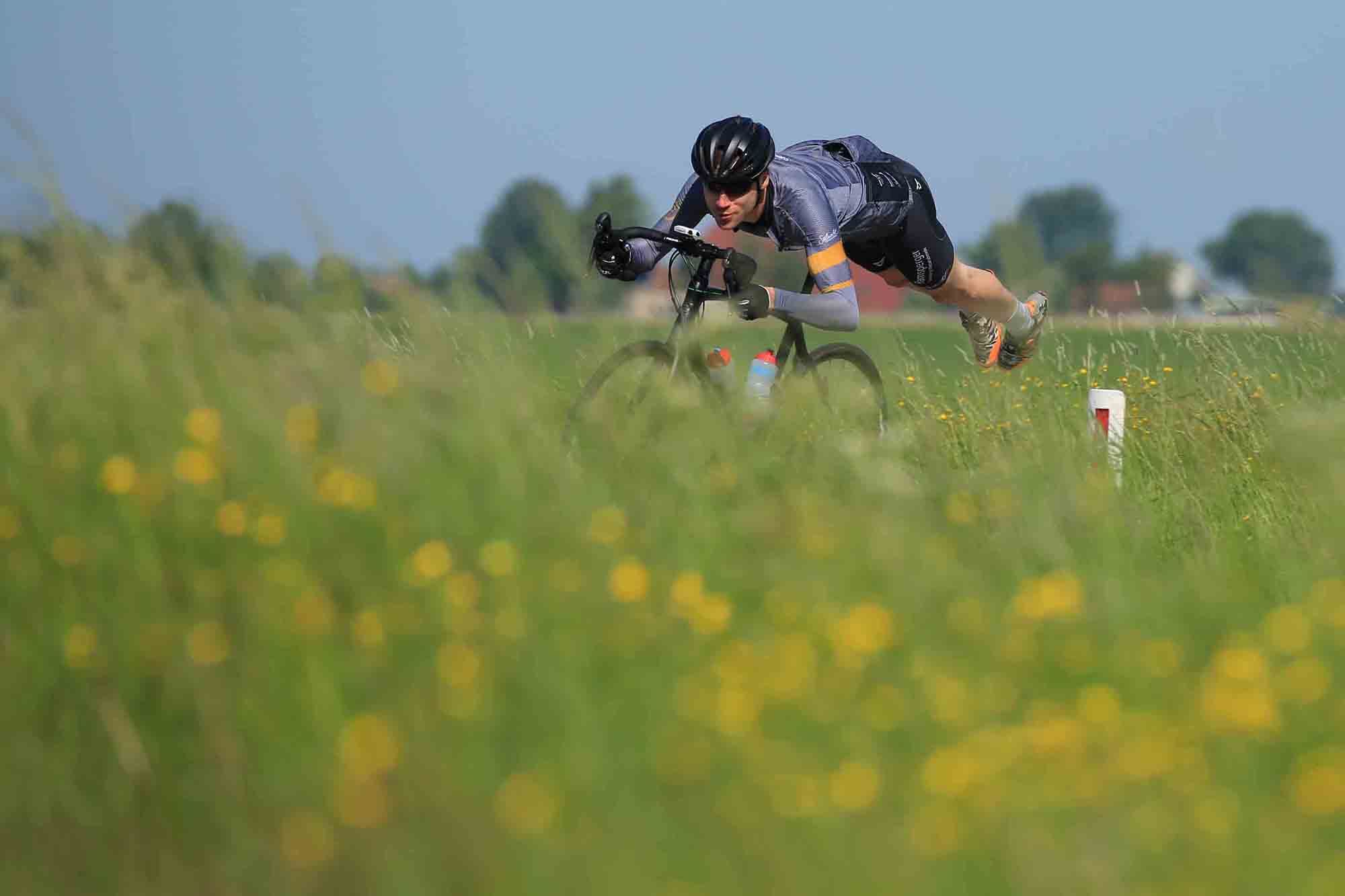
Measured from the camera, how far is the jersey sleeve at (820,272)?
646cm

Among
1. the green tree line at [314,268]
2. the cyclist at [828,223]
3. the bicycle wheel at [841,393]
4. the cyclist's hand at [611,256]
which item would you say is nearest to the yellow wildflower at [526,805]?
the green tree line at [314,268]

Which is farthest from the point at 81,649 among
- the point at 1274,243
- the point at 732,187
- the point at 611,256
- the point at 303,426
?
the point at 1274,243

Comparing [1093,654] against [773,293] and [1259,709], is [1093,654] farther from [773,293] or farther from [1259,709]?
[773,293]

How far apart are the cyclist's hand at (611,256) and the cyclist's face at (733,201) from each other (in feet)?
1.34

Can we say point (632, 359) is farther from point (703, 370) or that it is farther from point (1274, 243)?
point (1274, 243)

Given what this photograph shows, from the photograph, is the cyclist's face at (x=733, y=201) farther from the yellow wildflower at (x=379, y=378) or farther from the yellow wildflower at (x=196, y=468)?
the yellow wildflower at (x=196, y=468)

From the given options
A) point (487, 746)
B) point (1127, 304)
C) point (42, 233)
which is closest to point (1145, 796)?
point (487, 746)

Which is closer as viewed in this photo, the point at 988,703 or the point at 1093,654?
the point at 988,703

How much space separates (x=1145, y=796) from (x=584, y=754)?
3.41 ft

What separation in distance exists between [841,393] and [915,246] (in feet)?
4.94

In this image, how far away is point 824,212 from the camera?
6.80 m

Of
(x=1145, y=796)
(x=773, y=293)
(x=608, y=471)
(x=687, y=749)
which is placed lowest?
(x=1145, y=796)

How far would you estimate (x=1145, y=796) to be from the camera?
2918mm

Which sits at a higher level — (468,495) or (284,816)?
(468,495)
